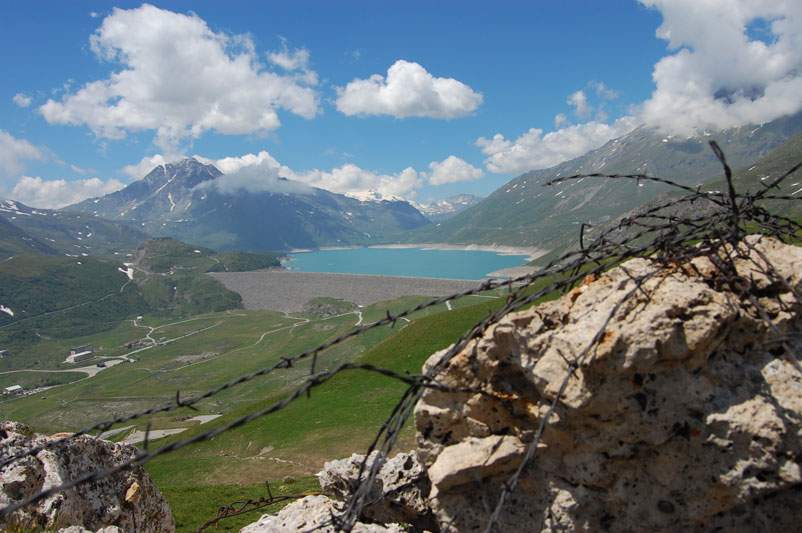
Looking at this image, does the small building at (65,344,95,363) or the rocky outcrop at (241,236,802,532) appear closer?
the rocky outcrop at (241,236,802,532)

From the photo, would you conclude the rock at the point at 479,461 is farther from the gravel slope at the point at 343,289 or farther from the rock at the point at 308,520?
the gravel slope at the point at 343,289

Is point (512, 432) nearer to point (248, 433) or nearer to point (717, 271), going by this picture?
point (717, 271)

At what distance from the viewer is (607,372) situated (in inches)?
130

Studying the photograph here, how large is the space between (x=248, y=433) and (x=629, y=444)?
35012 millimetres

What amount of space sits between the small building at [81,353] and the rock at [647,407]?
171506mm

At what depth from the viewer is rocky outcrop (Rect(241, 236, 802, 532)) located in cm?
321

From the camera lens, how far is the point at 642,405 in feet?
11.0

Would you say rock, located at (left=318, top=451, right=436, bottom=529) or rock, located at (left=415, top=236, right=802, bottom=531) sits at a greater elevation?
rock, located at (left=415, top=236, right=802, bottom=531)

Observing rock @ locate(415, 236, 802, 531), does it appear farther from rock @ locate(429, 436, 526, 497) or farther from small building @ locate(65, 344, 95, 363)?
small building @ locate(65, 344, 95, 363)

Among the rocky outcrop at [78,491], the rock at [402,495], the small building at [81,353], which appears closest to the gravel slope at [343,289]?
the small building at [81,353]

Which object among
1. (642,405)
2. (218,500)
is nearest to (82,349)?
(218,500)

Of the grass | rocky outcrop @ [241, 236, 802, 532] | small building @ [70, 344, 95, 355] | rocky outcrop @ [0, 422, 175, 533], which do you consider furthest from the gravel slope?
rocky outcrop @ [241, 236, 802, 532]

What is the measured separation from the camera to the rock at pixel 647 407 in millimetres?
3211

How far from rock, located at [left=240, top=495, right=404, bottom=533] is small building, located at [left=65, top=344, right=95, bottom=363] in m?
168
